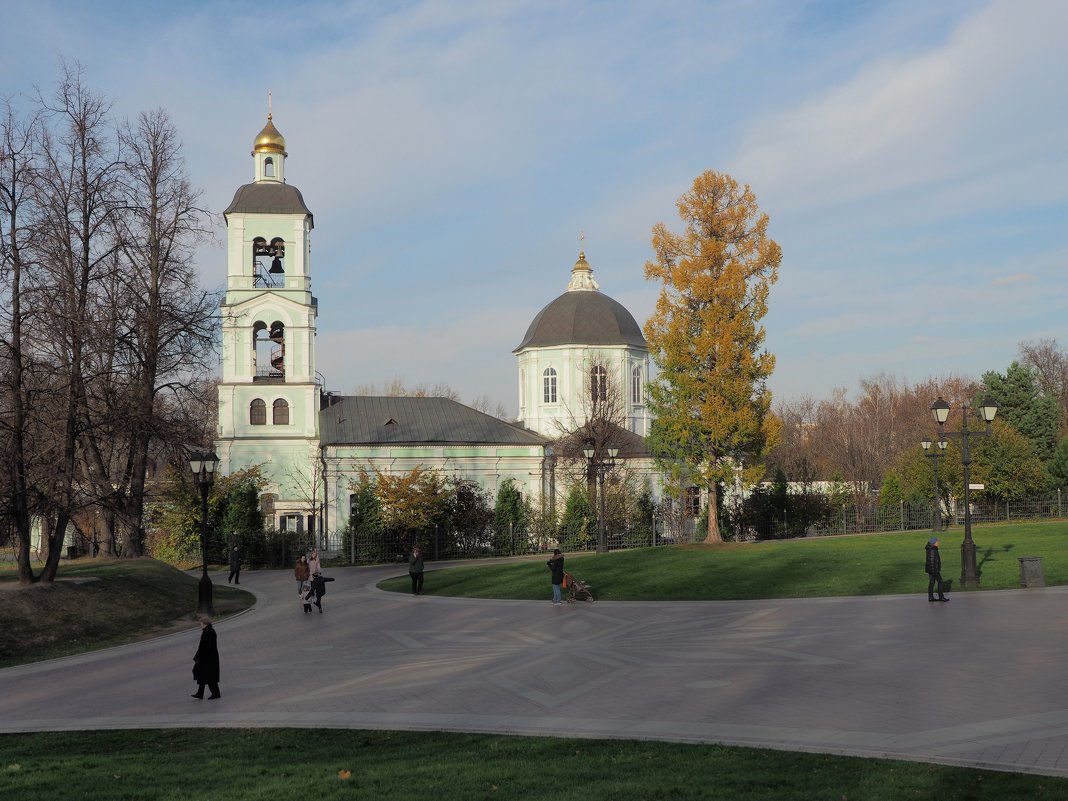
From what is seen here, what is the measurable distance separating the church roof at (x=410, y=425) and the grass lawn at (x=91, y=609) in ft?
73.2

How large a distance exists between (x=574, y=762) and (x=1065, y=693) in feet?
22.0

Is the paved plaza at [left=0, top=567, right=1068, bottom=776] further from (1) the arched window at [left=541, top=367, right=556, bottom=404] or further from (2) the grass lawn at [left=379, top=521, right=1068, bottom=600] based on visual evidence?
(1) the arched window at [left=541, top=367, right=556, bottom=404]

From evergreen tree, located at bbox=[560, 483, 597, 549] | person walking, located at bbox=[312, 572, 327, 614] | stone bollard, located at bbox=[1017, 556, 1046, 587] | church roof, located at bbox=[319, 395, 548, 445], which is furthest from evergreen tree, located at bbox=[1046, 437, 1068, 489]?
person walking, located at bbox=[312, 572, 327, 614]

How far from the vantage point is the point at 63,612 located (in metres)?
22.5

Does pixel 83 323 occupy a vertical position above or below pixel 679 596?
above

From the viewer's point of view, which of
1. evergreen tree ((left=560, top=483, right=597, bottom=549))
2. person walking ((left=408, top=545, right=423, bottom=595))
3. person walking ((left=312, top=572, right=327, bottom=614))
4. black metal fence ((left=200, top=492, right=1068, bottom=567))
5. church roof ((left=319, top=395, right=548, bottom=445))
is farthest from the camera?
church roof ((left=319, top=395, right=548, bottom=445))

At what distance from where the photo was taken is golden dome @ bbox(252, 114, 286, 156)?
164 ft

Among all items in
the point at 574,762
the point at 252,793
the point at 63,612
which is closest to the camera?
the point at 252,793

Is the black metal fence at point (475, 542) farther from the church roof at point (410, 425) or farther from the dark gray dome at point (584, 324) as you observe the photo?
the dark gray dome at point (584, 324)

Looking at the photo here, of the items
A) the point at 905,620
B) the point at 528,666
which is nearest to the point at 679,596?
the point at 905,620

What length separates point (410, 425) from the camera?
175 ft

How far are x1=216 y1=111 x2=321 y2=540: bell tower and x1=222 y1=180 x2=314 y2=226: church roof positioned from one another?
5 centimetres

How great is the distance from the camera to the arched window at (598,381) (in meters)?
55.4

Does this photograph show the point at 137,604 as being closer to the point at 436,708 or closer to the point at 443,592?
the point at 443,592
